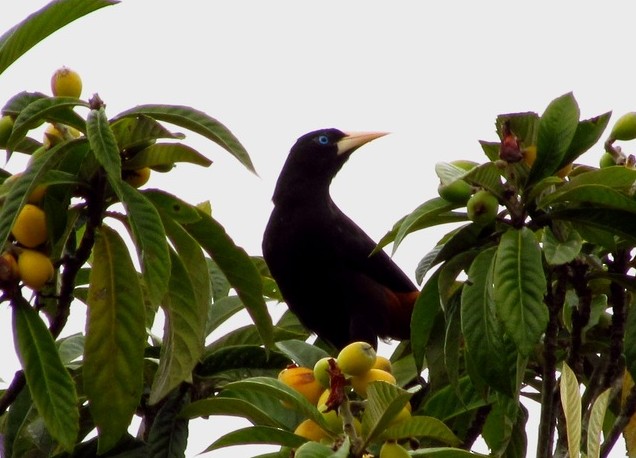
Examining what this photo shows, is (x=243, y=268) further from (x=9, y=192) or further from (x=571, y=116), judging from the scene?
(x=571, y=116)

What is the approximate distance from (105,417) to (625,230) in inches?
50.3

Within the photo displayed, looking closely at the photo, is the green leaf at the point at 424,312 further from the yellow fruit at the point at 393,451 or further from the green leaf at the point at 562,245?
the yellow fruit at the point at 393,451

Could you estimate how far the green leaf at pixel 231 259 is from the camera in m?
2.60

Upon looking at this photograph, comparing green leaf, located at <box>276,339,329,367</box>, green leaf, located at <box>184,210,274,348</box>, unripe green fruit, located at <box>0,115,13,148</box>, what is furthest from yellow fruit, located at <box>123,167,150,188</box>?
green leaf, located at <box>276,339,329,367</box>

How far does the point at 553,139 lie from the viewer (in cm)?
253

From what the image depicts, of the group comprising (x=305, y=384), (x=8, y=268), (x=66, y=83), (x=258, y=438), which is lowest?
(x=258, y=438)

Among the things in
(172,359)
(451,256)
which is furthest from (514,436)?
(172,359)

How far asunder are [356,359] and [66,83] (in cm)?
101

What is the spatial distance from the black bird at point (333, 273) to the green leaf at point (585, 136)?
1.83m

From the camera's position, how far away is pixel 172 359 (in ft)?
8.15

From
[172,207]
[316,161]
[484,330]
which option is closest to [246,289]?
[172,207]

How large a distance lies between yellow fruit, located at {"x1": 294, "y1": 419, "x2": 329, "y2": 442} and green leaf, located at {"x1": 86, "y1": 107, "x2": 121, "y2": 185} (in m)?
0.61

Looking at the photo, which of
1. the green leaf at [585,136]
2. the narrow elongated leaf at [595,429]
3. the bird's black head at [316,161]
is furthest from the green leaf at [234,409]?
the bird's black head at [316,161]

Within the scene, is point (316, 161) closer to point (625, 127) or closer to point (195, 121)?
point (625, 127)
